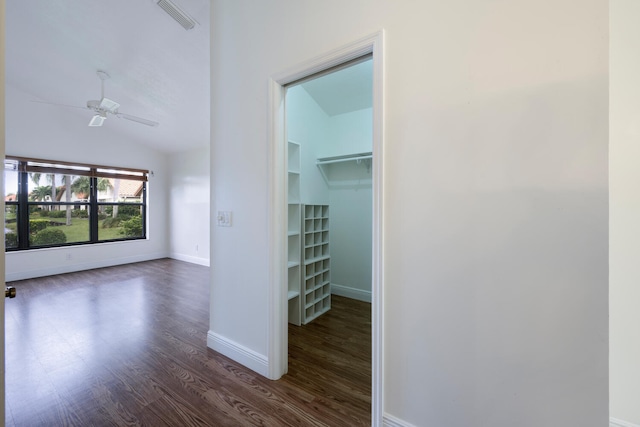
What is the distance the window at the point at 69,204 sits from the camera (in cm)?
424

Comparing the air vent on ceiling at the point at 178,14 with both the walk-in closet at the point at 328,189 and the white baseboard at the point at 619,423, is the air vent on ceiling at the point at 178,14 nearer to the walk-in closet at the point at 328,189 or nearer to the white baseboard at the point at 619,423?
the walk-in closet at the point at 328,189

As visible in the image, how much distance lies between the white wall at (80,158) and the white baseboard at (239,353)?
4571 mm

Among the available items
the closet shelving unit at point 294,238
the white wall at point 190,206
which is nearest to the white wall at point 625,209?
the closet shelving unit at point 294,238

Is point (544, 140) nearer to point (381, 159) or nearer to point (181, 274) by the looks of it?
point (381, 159)

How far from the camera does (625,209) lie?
1131mm

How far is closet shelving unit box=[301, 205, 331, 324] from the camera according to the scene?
277cm

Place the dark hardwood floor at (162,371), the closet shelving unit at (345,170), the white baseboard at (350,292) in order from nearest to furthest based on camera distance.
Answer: the dark hardwood floor at (162,371) → the closet shelving unit at (345,170) → the white baseboard at (350,292)

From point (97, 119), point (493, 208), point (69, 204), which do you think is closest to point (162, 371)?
point (493, 208)

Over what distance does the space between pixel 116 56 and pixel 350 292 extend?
172 inches

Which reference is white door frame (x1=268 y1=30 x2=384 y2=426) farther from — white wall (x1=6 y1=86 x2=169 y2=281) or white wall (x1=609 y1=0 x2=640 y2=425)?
white wall (x1=6 y1=86 x2=169 y2=281)

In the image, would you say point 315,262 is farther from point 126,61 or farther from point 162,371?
point 126,61

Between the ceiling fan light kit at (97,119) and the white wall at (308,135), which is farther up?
Result: the ceiling fan light kit at (97,119)

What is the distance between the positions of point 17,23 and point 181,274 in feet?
12.9

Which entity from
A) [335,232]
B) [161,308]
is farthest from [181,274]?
[335,232]
